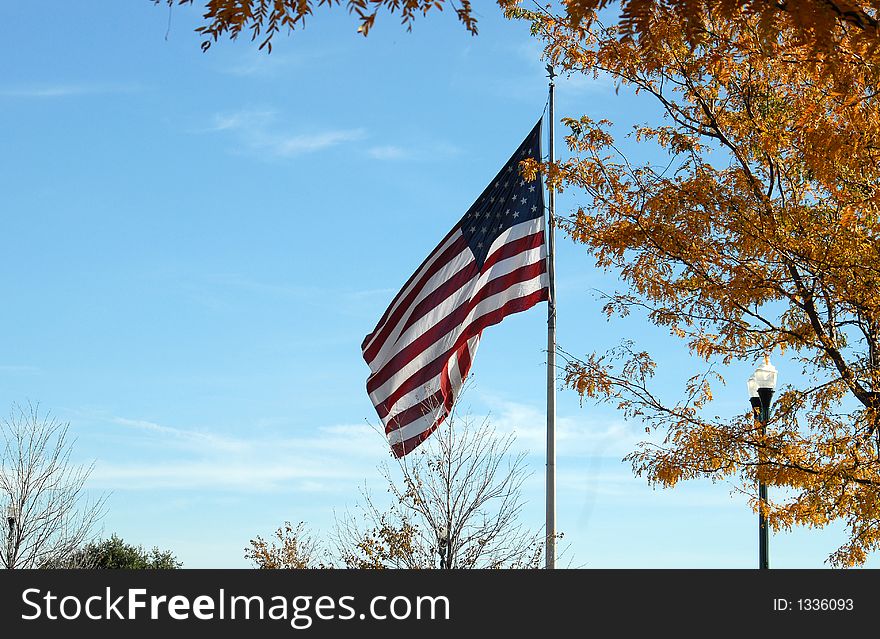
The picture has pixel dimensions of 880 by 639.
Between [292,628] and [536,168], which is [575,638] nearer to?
[292,628]

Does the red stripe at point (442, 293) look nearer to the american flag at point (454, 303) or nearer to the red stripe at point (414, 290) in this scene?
the american flag at point (454, 303)

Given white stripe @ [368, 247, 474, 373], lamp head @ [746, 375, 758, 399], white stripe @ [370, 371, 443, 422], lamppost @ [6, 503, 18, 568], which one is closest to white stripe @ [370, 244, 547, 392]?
white stripe @ [368, 247, 474, 373]

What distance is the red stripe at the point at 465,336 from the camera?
14.2 meters

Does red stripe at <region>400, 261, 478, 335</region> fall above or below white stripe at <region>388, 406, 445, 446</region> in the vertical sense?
above

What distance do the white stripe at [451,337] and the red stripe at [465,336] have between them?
0.14ft

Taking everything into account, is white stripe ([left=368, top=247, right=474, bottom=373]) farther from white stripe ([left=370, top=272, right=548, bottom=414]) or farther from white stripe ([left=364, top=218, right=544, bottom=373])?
white stripe ([left=370, top=272, right=548, bottom=414])

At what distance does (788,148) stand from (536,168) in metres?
3.84

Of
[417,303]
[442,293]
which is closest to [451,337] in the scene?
[442,293]

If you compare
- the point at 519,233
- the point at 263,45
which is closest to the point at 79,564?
the point at 519,233

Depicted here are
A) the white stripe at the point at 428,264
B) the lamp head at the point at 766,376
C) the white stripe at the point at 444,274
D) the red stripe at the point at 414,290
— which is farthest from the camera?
the white stripe at the point at 428,264

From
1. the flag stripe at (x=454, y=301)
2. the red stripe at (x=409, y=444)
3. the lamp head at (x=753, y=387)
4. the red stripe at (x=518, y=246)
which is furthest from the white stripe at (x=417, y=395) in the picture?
the lamp head at (x=753, y=387)

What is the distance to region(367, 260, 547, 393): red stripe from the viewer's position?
14.3 meters

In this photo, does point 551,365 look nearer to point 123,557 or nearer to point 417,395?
point 417,395

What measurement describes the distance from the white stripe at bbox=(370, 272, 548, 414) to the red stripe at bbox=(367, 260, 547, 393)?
0.05 metres
